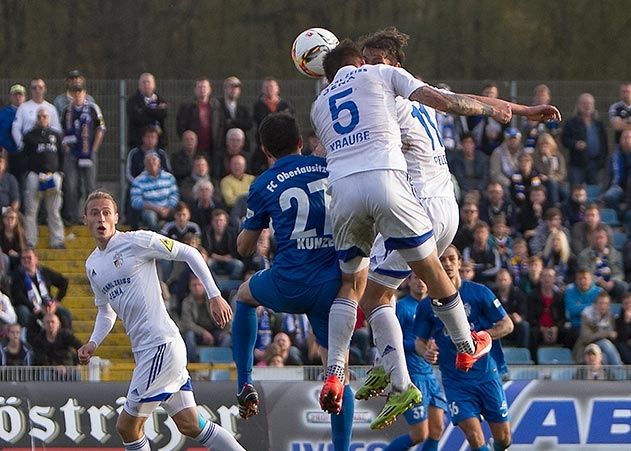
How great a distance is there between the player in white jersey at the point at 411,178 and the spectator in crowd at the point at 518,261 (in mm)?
8340

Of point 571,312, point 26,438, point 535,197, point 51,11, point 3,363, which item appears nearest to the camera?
point 26,438

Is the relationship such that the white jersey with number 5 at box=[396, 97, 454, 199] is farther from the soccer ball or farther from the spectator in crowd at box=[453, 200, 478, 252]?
the spectator in crowd at box=[453, 200, 478, 252]

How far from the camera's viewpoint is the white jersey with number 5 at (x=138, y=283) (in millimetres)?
13125

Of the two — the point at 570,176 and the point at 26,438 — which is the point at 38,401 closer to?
the point at 26,438

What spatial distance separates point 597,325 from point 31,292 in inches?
255

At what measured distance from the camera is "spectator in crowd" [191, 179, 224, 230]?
2092 cm

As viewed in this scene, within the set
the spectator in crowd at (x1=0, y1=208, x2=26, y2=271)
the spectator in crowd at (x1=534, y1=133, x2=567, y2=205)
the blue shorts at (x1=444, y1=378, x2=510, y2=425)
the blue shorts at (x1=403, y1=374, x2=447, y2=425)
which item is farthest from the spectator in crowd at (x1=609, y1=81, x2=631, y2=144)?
the blue shorts at (x1=444, y1=378, x2=510, y2=425)

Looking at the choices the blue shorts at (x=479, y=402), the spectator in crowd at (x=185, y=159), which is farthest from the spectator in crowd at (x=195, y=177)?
the blue shorts at (x=479, y=402)

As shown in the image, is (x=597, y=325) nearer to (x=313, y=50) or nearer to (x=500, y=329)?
(x=500, y=329)

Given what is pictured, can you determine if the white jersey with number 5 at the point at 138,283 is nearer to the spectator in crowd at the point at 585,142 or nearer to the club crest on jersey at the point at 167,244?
the club crest on jersey at the point at 167,244

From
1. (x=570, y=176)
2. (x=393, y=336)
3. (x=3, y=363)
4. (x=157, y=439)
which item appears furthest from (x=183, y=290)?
(x=393, y=336)

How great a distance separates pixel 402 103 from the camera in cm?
1190

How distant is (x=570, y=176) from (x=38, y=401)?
9.03 m

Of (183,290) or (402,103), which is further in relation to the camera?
(183,290)
